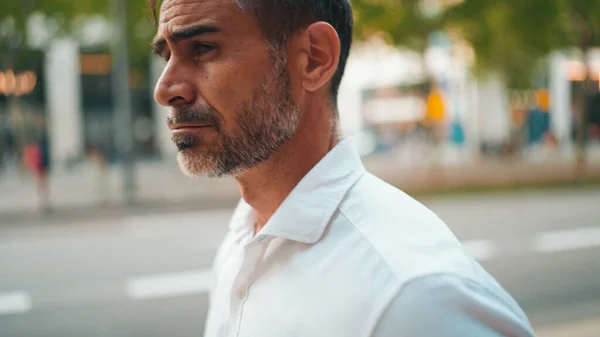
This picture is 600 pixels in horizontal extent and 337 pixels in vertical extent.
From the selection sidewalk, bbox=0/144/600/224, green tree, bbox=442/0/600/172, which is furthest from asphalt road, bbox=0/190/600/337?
green tree, bbox=442/0/600/172

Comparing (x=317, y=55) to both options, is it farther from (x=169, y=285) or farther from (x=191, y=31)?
(x=169, y=285)

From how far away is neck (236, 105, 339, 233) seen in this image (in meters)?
1.31

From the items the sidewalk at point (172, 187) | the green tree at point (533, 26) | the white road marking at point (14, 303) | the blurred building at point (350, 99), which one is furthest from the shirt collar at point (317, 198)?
the blurred building at point (350, 99)

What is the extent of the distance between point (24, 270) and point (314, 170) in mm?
7891

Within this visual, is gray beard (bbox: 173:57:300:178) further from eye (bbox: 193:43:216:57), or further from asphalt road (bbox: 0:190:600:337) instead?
asphalt road (bbox: 0:190:600:337)

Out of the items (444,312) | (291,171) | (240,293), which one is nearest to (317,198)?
(291,171)

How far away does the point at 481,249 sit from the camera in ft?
27.6

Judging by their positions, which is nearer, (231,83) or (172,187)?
(231,83)

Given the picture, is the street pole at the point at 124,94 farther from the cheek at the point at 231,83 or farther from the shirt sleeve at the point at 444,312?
the shirt sleeve at the point at 444,312

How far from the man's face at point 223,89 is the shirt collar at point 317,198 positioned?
0.36 ft

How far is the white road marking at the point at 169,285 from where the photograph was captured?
22.2 ft

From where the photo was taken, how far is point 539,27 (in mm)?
16875

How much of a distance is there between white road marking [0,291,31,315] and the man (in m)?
5.66

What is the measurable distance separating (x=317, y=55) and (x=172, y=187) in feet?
60.8
